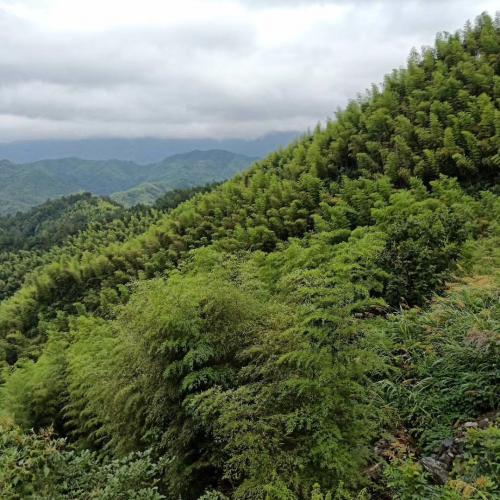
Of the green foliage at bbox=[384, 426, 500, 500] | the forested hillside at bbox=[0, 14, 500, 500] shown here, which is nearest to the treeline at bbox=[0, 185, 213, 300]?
the forested hillside at bbox=[0, 14, 500, 500]

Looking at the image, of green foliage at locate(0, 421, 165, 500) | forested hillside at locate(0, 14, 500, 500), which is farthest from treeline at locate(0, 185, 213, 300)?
green foliage at locate(0, 421, 165, 500)

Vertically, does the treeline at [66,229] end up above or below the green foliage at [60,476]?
below

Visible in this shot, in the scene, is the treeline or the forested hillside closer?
the forested hillside

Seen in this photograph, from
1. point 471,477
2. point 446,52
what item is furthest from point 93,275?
point 471,477

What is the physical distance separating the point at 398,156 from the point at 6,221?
111871mm

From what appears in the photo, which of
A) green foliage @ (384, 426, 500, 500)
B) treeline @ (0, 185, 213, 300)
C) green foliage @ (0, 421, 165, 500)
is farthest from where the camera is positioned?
treeline @ (0, 185, 213, 300)

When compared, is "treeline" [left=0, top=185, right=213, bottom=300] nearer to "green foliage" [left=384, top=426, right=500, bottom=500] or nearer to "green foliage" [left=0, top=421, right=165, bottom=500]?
"green foliage" [left=0, top=421, right=165, bottom=500]

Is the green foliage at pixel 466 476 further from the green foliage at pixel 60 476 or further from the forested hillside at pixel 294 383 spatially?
the green foliage at pixel 60 476

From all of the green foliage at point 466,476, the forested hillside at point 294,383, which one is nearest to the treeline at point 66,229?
the forested hillside at point 294,383

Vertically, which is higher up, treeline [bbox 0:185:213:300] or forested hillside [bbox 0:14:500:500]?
forested hillside [bbox 0:14:500:500]

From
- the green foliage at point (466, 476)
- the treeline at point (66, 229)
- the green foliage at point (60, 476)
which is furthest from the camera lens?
the treeline at point (66, 229)

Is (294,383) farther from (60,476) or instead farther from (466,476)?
(60,476)

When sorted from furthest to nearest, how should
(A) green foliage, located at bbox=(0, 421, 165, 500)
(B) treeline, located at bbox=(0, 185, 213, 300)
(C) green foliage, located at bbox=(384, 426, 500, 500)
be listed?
(B) treeline, located at bbox=(0, 185, 213, 300) < (A) green foliage, located at bbox=(0, 421, 165, 500) < (C) green foliage, located at bbox=(384, 426, 500, 500)

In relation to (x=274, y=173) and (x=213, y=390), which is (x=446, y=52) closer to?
(x=274, y=173)
